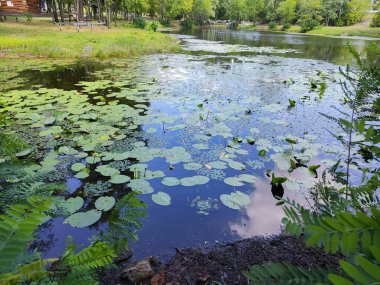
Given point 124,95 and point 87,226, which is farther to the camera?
point 124,95

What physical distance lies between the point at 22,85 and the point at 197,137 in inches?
295

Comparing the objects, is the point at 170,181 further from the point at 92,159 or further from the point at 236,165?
the point at 92,159

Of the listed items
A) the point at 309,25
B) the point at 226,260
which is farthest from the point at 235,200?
the point at 309,25

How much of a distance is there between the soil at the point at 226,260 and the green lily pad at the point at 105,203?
41.8 inches

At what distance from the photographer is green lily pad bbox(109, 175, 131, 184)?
4371 mm

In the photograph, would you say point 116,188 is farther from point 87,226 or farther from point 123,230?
point 123,230

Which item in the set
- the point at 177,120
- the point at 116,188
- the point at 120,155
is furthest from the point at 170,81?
the point at 116,188

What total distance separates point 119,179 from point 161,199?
84 cm

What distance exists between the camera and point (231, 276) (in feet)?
8.71

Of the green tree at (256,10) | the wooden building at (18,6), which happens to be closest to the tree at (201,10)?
the green tree at (256,10)

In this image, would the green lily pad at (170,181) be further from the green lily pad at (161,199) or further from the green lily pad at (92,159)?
the green lily pad at (92,159)

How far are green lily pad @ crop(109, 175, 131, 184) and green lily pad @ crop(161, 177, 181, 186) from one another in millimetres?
587

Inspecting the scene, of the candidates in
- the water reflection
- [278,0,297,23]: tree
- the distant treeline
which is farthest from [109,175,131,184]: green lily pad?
[278,0,297,23]: tree

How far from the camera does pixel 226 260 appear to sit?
2.90m
